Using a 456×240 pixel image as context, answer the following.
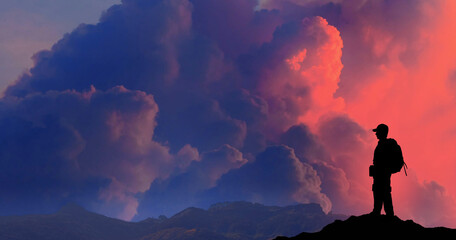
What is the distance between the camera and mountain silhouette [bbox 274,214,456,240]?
21.5 m

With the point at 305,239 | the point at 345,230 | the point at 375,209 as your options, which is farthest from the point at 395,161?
the point at 305,239

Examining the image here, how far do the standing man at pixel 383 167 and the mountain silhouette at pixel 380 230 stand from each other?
780mm

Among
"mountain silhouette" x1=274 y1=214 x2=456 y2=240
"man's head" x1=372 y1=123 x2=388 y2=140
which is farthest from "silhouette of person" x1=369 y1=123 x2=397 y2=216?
"mountain silhouette" x1=274 y1=214 x2=456 y2=240

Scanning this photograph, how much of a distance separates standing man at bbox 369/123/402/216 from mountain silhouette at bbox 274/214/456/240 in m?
0.78

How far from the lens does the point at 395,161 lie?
23141 mm

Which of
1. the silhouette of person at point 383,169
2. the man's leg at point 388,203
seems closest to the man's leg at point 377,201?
the silhouette of person at point 383,169

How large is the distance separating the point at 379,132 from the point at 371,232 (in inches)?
197

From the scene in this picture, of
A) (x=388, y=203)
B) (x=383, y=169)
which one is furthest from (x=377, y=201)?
(x=383, y=169)

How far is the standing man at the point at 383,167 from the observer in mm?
23250

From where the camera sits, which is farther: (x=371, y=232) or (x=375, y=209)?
(x=375, y=209)

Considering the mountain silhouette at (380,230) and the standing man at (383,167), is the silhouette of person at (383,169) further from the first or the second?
the mountain silhouette at (380,230)

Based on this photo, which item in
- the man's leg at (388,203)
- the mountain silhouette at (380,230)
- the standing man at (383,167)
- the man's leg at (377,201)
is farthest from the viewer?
the man's leg at (377,201)

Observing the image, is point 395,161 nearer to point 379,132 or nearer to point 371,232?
point 379,132

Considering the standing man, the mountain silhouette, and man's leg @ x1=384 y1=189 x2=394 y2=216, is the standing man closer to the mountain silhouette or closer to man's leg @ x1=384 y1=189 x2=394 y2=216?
man's leg @ x1=384 y1=189 x2=394 y2=216
